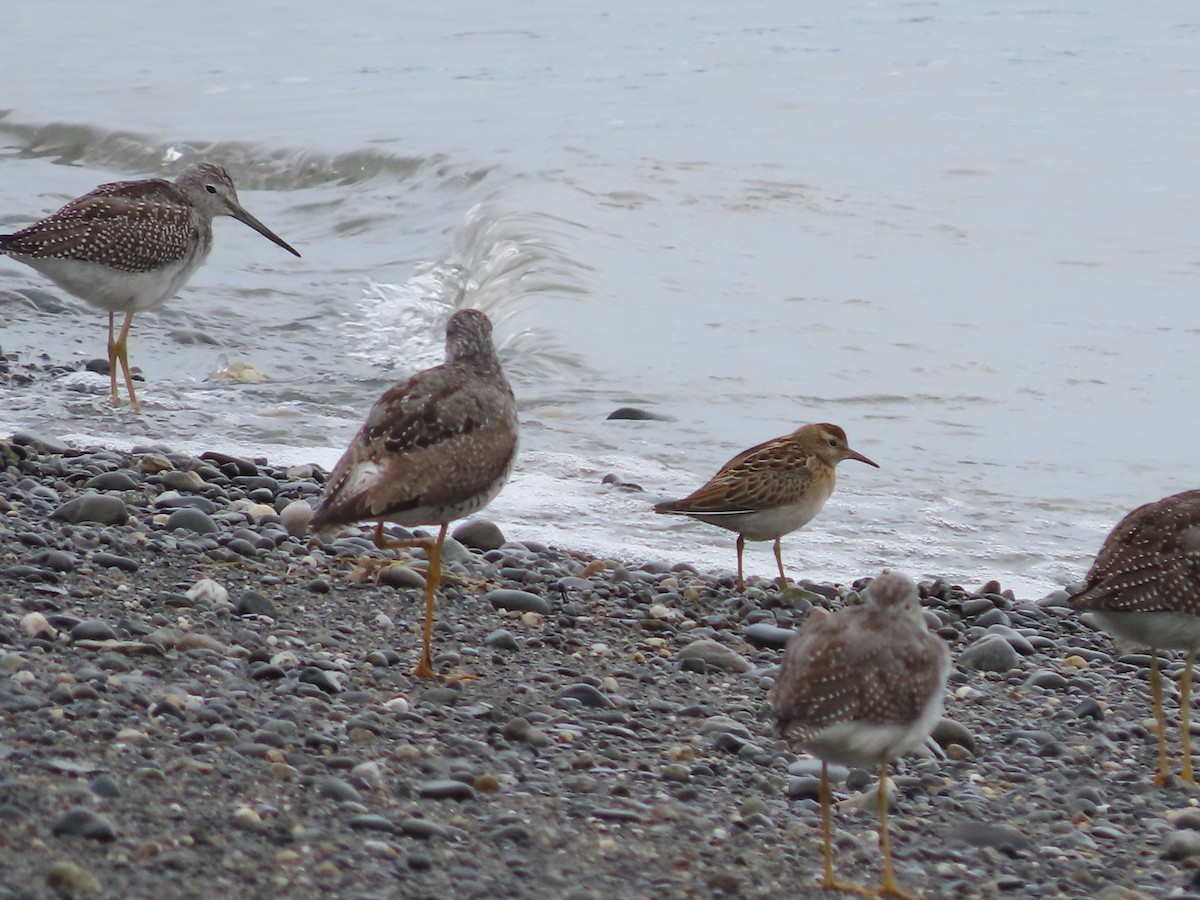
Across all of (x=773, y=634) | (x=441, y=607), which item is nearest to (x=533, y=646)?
(x=441, y=607)

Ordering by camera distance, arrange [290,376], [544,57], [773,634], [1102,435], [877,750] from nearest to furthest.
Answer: [877,750], [773,634], [1102,435], [290,376], [544,57]

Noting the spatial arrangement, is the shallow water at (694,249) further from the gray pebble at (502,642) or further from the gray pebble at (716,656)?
the gray pebble at (502,642)

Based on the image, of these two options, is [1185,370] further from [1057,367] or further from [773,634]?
[773,634]

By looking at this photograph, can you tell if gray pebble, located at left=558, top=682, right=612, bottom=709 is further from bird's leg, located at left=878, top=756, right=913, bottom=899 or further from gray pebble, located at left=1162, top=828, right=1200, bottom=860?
gray pebble, located at left=1162, top=828, right=1200, bottom=860

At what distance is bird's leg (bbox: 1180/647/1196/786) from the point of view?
5.95 metres

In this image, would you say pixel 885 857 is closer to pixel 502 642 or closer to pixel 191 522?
pixel 502 642

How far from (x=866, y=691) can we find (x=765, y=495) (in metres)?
3.17

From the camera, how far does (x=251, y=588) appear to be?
6.66 meters

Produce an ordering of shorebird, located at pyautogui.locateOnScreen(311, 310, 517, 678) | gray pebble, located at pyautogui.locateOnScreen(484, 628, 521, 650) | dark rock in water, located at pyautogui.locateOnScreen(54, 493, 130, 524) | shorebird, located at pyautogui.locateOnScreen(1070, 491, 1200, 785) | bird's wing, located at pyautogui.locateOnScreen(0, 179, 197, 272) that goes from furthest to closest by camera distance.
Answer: bird's wing, located at pyautogui.locateOnScreen(0, 179, 197, 272) < dark rock in water, located at pyautogui.locateOnScreen(54, 493, 130, 524) < gray pebble, located at pyautogui.locateOnScreen(484, 628, 521, 650) < shorebird, located at pyautogui.locateOnScreen(311, 310, 517, 678) < shorebird, located at pyautogui.locateOnScreen(1070, 491, 1200, 785)

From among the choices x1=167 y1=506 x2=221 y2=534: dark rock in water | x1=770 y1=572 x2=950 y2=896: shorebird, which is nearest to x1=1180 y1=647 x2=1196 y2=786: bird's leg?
x1=770 y1=572 x2=950 y2=896: shorebird

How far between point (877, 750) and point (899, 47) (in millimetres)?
23345

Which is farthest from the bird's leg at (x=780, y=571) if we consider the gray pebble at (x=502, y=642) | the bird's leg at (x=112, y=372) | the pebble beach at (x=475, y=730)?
the bird's leg at (x=112, y=372)

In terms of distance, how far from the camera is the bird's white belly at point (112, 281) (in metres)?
10.6

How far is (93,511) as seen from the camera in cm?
712
